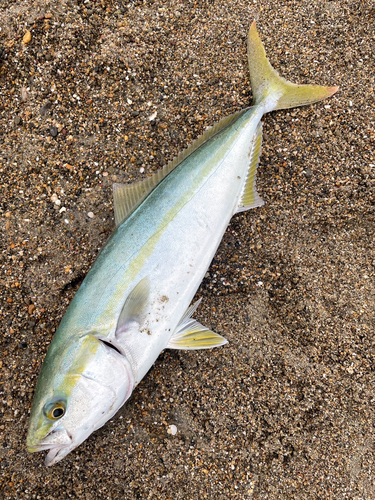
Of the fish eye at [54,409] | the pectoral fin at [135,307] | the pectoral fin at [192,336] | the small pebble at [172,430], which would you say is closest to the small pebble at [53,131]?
the pectoral fin at [135,307]

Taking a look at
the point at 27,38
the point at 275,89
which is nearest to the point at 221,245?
the point at 275,89

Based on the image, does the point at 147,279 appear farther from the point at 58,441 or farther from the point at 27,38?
the point at 27,38

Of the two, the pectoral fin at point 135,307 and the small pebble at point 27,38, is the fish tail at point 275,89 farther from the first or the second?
the small pebble at point 27,38

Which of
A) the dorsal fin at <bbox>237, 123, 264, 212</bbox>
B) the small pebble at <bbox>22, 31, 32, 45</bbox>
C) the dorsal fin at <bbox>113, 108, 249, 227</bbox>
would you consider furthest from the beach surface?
the dorsal fin at <bbox>113, 108, 249, 227</bbox>

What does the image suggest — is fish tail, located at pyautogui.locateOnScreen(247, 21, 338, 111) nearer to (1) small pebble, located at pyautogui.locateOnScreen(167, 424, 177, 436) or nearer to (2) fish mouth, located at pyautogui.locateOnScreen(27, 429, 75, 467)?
(1) small pebble, located at pyautogui.locateOnScreen(167, 424, 177, 436)

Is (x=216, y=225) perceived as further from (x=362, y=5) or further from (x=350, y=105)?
(x=362, y=5)

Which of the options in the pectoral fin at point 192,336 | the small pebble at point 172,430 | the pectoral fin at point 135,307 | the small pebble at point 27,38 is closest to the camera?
the pectoral fin at point 135,307
